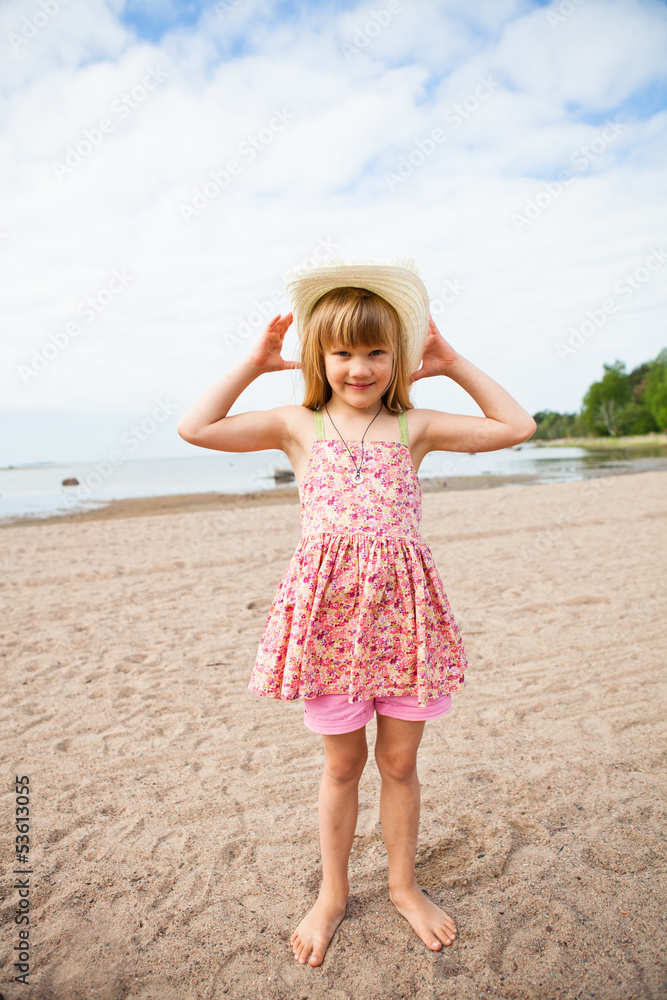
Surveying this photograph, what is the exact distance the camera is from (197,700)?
3.51m

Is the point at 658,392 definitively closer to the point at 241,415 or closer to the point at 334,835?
the point at 241,415

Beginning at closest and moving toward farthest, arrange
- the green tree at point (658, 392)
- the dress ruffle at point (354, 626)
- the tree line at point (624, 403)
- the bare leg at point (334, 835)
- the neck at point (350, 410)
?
the dress ruffle at point (354, 626) < the bare leg at point (334, 835) < the neck at point (350, 410) < the green tree at point (658, 392) < the tree line at point (624, 403)

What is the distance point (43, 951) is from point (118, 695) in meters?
1.83

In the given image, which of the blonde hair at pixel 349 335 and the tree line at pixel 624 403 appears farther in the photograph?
the tree line at pixel 624 403

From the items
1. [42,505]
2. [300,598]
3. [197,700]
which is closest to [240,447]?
[300,598]

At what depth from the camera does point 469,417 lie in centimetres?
199

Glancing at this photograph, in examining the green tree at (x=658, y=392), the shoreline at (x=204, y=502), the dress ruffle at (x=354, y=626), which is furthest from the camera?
the green tree at (x=658, y=392)

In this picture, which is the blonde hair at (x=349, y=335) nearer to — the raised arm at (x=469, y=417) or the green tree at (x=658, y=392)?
the raised arm at (x=469, y=417)

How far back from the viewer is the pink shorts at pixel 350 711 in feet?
5.82

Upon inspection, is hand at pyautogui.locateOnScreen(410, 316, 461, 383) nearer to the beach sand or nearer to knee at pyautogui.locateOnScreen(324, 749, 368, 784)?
knee at pyautogui.locateOnScreen(324, 749, 368, 784)

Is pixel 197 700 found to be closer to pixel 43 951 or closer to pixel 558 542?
pixel 43 951

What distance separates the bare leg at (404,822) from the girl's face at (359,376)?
3.25ft

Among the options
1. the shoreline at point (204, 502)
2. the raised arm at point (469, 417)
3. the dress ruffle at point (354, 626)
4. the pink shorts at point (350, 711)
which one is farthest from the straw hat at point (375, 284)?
the shoreline at point (204, 502)

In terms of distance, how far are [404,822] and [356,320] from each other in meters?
1.58
